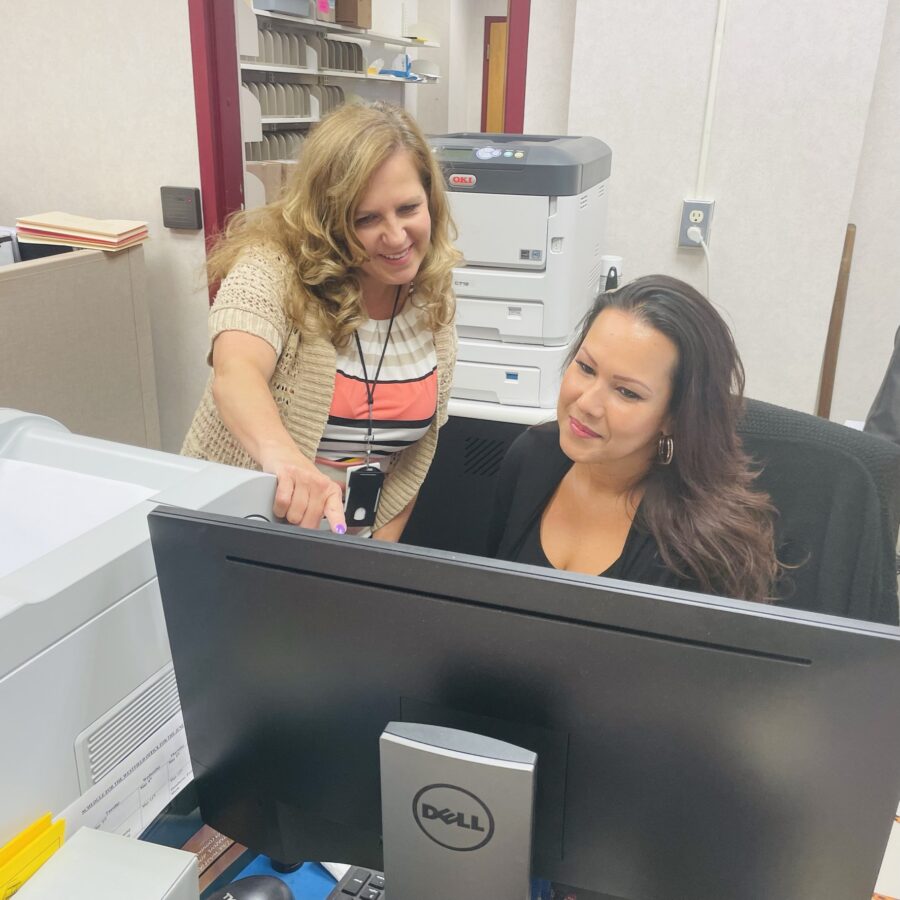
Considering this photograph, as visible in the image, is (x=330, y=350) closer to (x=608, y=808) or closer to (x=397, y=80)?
(x=608, y=808)

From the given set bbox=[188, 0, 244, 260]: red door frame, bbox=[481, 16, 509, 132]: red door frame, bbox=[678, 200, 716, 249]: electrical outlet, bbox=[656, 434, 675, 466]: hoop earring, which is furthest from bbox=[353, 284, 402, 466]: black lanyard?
bbox=[481, 16, 509, 132]: red door frame

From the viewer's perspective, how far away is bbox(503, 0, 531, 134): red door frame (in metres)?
2.35

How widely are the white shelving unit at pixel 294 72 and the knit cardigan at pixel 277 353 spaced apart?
6.49ft

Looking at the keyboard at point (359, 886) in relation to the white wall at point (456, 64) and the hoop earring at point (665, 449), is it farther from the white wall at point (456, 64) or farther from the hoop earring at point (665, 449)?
the white wall at point (456, 64)

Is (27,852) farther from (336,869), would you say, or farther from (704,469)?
(704,469)

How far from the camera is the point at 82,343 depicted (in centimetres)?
229

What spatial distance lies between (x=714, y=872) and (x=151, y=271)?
7.75ft

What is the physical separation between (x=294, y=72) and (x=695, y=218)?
9.72 ft

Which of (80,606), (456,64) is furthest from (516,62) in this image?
(456,64)

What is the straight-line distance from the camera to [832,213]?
2264 millimetres

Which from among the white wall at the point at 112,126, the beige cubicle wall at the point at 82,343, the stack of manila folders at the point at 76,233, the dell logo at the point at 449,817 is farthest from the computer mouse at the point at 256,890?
the stack of manila folders at the point at 76,233

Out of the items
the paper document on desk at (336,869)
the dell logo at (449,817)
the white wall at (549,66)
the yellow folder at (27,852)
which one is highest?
the white wall at (549,66)

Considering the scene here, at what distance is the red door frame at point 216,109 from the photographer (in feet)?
7.34

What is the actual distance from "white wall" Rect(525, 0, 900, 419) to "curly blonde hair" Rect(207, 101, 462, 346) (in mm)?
1018
